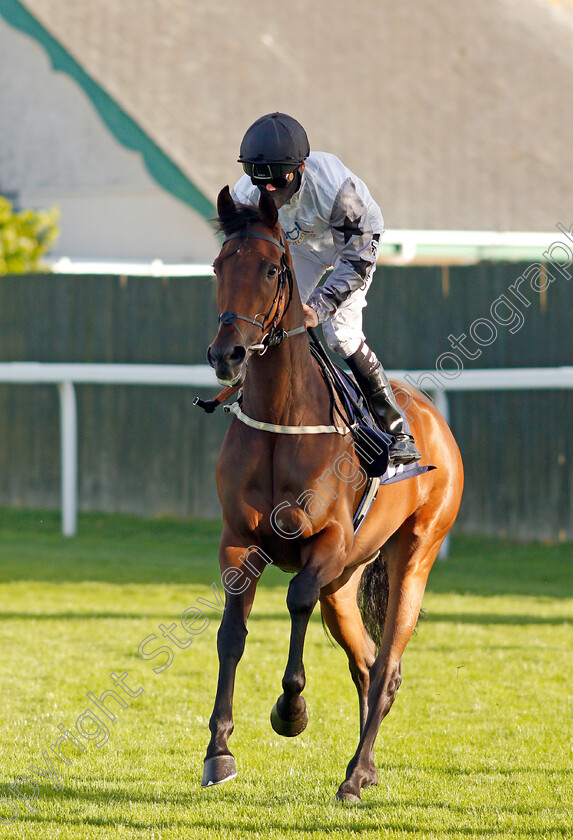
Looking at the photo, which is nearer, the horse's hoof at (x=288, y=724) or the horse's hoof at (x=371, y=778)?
the horse's hoof at (x=288, y=724)

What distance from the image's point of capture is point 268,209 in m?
3.74

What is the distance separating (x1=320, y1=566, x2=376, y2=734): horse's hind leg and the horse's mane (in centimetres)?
161

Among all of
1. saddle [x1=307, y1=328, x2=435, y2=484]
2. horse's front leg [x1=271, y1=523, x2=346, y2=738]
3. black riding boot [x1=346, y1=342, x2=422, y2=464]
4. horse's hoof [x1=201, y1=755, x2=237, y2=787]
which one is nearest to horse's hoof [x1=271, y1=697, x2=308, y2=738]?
horse's front leg [x1=271, y1=523, x2=346, y2=738]

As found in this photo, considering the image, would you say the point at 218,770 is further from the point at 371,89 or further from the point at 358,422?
the point at 371,89

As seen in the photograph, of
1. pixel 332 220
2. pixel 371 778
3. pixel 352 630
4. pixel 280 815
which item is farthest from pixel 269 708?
pixel 332 220

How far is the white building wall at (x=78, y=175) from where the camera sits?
47.7 feet

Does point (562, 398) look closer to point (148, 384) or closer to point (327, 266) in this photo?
point (148, 384)

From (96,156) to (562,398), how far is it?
831cm

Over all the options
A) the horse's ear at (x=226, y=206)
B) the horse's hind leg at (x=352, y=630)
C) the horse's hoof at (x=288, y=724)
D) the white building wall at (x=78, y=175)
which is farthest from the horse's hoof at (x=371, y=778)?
the white building wall at (x=78, y=175)

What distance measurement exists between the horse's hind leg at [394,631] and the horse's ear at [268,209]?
1.71 meters

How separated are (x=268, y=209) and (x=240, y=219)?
10cm

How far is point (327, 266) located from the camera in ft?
15.3

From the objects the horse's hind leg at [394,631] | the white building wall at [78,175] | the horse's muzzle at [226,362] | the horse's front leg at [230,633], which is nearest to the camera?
the horse's muzzle at [226,362]

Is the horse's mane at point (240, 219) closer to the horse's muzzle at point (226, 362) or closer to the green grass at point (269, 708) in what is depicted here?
the horse's muzzle at point (226, 362)
